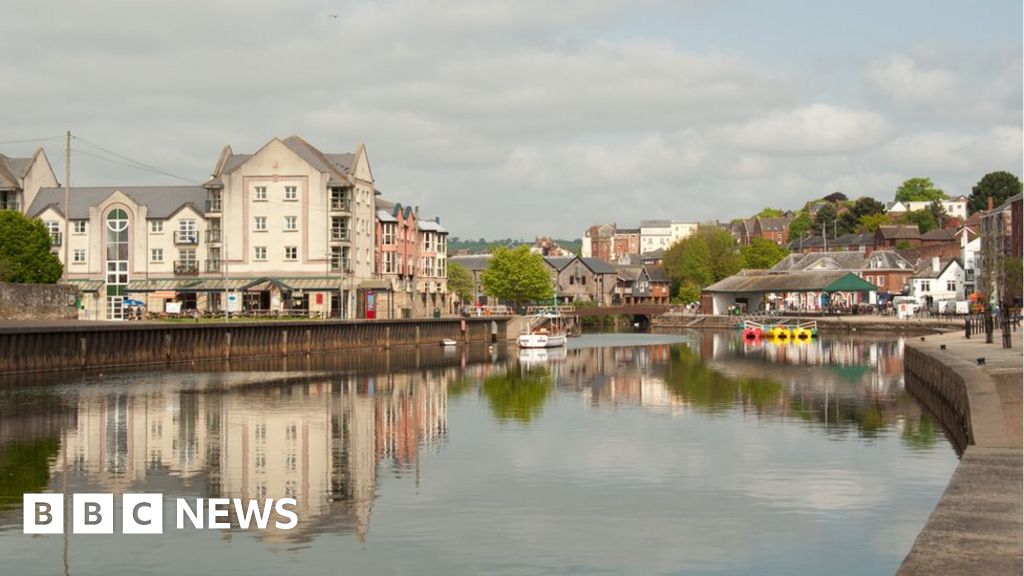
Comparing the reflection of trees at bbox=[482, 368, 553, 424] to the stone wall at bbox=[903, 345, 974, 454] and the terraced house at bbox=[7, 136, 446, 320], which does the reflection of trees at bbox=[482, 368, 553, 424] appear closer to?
the stone wall at bbox=[903, 345, 974, 454]

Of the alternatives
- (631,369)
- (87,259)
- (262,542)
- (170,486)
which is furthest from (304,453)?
(87,259)

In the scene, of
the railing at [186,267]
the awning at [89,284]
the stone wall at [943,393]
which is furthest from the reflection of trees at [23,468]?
the awning at [89,284]

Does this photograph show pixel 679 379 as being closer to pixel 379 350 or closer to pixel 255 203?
pixel 379 350

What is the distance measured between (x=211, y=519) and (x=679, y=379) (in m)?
48.5

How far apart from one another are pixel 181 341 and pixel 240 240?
36.4 metres

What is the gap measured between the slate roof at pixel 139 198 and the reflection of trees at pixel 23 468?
8428cm

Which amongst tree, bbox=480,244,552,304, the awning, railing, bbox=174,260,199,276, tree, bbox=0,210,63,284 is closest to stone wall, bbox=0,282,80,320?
tree, bbox=0,210,63,284

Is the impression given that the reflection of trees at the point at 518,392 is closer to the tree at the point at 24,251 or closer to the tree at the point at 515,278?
the tree at the point at 24,251

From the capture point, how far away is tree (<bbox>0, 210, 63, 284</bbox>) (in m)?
105

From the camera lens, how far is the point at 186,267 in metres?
121

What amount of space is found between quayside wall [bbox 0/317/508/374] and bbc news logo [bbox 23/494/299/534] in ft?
127

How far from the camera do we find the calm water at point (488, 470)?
78.9 ft

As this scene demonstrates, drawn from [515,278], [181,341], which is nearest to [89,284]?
[181,341]

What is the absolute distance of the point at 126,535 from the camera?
84.8ft
